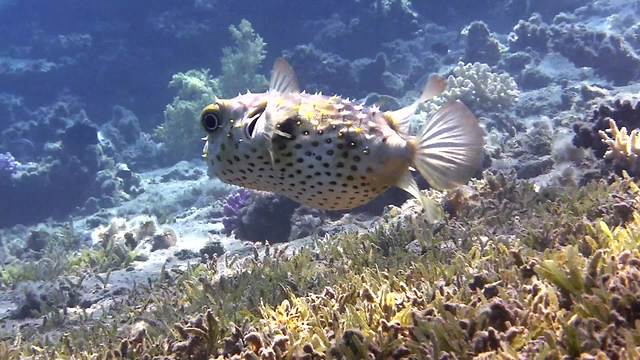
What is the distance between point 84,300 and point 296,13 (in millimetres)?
21352

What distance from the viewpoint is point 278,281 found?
4555 millimetres

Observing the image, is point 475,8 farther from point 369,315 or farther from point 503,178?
point 369,315

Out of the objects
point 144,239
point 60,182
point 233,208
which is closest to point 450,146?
point 233,208

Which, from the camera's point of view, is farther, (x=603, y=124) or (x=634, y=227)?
(x=603, y=124)

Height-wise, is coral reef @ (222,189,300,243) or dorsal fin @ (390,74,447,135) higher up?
dorsal fin @ (390,74,447,135)

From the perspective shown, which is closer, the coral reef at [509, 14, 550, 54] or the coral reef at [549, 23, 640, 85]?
the coral reef at [549, 23, 640, 85]

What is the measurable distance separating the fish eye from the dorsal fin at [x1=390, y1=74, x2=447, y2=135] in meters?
1.19

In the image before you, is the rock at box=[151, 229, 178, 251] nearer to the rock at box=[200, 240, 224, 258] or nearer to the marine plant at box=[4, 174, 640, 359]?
the rock at box=[200, 240, 224, 258]

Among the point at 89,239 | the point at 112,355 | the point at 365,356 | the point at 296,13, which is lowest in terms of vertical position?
the point at 89,239

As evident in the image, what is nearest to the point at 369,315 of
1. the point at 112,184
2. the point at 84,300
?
the point at 84,300

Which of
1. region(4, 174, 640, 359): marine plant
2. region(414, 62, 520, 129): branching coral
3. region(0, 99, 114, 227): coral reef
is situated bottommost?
region(0, 99, 114, 227): coral reef

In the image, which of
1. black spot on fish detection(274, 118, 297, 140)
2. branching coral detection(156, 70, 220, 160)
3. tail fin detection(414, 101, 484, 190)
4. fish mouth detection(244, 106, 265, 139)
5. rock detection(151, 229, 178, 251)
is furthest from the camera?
branching coral detection(156, 70, 220, 160)

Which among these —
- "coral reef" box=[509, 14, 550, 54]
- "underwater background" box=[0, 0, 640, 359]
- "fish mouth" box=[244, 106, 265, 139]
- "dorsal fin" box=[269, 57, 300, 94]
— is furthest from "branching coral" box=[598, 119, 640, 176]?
"coral reef" box=[509, 14, 550, 54]

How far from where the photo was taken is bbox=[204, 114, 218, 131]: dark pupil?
136 inches
